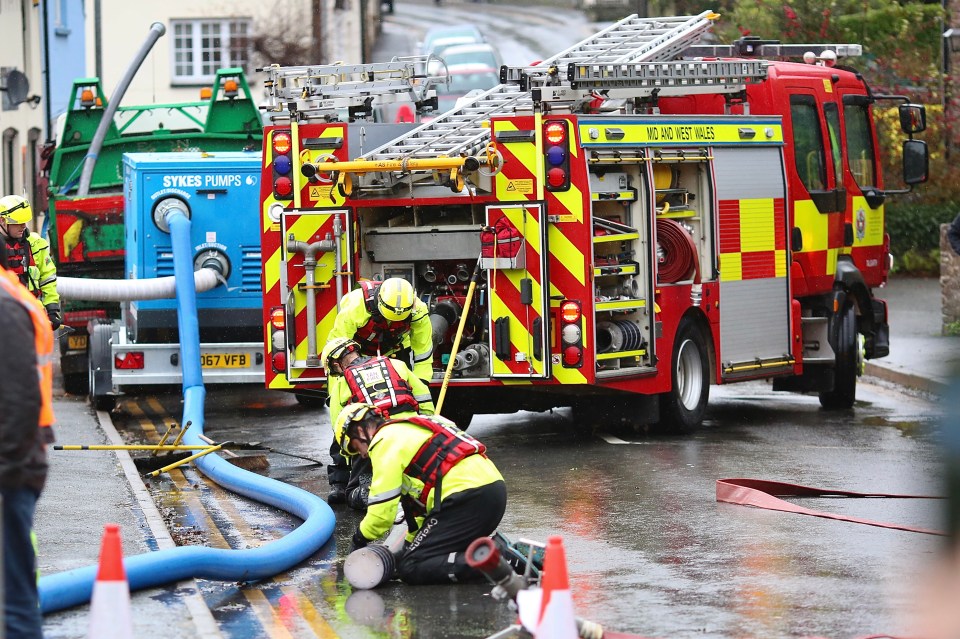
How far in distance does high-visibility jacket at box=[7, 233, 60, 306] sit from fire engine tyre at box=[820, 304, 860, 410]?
6499 millimetres

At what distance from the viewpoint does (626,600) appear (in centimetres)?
763

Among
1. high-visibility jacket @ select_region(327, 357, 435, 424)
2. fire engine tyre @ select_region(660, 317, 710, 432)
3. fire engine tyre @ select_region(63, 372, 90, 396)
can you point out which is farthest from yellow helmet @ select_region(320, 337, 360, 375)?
fire engine tyre @ select_region(63, 372, 90, 396)

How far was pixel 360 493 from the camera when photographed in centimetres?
985

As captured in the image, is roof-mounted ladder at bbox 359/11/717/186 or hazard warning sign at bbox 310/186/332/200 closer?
roof-mounted ladder at bbox 359/11/717/186

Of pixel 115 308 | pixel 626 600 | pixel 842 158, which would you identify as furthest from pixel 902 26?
pixel 626 600

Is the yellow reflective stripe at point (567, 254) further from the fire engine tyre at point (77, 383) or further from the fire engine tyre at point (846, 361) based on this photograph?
the fire engine tyre at point (77, 383)

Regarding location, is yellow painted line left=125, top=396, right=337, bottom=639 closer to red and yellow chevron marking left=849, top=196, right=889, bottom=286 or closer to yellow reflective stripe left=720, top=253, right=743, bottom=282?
yellow reflective stripe left=720, top=253, right=743, bottom=282

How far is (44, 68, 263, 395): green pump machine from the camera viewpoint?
51.0 ft

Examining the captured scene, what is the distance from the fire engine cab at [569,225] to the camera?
1155cm

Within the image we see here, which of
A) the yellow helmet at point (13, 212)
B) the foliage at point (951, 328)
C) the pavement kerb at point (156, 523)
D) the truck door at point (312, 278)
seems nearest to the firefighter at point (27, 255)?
the yellow helmet at point (13, 212)

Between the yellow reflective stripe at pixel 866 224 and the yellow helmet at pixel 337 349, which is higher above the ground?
the yellow reflective stripe at pixel 866 224

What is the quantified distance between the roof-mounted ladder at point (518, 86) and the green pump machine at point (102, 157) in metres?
4.34

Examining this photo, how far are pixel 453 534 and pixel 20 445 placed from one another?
2824 millimetres

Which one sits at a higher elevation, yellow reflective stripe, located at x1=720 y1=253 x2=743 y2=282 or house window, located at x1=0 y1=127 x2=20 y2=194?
house window, located at x1=0 y1=127 x2=20 y2=194
